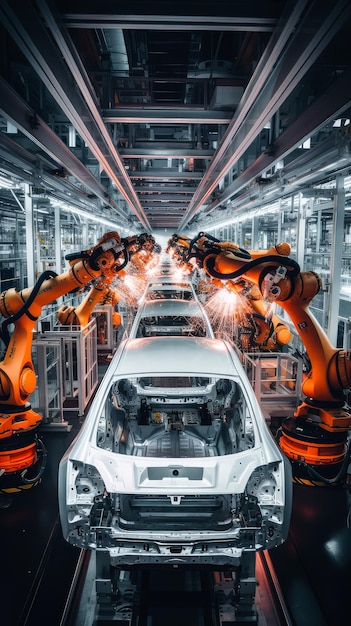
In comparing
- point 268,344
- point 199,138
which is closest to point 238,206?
point 268,344

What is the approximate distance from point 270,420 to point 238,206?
3.76 meters

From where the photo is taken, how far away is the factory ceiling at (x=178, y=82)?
1893mm

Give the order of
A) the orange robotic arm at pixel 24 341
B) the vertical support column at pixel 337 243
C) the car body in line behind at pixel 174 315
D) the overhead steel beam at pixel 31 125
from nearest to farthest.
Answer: the overhead steel beam at pixel 31 125 < the orange robotic arm at pixel 24 341 < the vertical support column at pixel 337 243 < the car body in line behind at pixel 174 315

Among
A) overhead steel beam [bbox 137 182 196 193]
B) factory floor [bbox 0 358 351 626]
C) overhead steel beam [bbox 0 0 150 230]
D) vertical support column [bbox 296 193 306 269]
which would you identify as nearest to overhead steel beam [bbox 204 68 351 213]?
overhead steel beam [bbox 0 0 150 230]

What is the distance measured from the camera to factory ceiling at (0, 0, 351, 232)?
1.89m

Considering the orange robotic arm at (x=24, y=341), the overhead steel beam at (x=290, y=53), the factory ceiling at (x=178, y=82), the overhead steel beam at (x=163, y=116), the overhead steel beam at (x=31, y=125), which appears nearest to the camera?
the overhead steel beam at (x=290, y=53)

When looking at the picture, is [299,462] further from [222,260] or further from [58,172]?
[58,172]

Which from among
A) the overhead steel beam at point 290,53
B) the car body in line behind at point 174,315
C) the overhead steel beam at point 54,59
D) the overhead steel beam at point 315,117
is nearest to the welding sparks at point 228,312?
the car body in line behind at point 174,315

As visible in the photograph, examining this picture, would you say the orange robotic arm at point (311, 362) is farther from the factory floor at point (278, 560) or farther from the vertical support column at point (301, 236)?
the vertical support column at point (301, 236)

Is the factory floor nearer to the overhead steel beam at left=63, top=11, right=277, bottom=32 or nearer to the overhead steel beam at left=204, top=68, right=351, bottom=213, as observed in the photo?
the overhead steel beam at left=204, top=68, right=351, bottom=213

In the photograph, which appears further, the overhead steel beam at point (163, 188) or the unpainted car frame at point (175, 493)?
the overhead steel beam at point (163, 188)

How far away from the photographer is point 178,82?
3.67 m

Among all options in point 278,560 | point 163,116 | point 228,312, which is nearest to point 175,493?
point 278,560

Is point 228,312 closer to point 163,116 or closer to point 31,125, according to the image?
point 163,116
